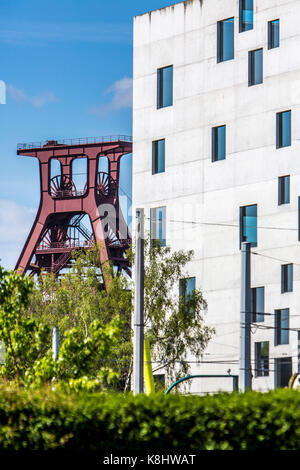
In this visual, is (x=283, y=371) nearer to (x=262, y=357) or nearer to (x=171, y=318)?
(x=262, y=357)

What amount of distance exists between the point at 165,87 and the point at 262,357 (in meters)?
18.8

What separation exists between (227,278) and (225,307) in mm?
1678

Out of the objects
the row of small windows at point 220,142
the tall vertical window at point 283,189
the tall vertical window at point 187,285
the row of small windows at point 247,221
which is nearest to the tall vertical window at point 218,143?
the row of small windows at point 220,142

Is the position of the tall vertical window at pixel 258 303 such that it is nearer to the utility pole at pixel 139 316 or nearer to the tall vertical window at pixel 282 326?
the tall vertical window at pixel 282 326

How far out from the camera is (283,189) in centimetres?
5481

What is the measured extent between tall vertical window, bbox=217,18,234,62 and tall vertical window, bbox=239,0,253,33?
910 mm

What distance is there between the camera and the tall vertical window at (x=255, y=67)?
5681 cm

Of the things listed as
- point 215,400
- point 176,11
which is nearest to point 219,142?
point 176,11

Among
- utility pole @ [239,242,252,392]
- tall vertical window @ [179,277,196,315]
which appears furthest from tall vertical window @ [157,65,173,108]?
utility pole @ [239,242,252,392]

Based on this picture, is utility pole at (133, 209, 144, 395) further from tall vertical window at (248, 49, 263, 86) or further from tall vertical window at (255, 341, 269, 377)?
tall vertical window at (248, 49, 263, 86)

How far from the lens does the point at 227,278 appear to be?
2233 inches

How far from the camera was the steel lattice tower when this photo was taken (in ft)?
324

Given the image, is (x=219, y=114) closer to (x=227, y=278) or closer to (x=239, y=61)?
(x=239, y=61)

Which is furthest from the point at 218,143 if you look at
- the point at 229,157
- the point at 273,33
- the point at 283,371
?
the point at 283,371
